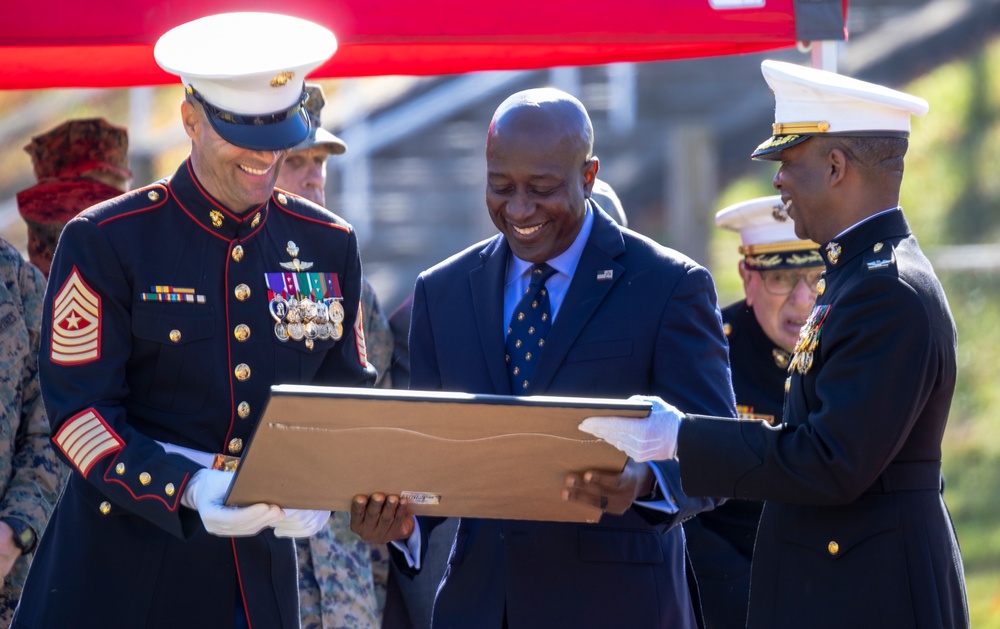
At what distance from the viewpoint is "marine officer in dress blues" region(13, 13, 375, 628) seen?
331cm

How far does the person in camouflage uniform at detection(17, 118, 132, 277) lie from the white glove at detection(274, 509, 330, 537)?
80.8 inches

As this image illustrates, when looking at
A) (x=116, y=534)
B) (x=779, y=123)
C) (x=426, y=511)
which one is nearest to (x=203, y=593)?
(x=116, y=534)

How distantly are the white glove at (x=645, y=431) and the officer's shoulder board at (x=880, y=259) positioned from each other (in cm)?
54

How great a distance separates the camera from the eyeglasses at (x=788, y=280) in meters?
4.99

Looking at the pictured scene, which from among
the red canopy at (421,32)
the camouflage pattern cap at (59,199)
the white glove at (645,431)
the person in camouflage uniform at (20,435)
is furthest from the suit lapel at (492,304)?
the camouflage pattern cap at (59,199)

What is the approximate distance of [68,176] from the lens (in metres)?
5.25

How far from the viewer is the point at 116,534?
11.2 ft

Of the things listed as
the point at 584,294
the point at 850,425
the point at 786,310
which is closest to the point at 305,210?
the point at 584,294

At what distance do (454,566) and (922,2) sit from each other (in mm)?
12797

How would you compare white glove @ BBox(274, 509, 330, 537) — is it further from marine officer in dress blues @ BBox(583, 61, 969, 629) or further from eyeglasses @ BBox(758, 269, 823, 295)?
eyeglasses @ BBox(758, 269, 823, 295)

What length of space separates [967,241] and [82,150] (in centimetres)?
844

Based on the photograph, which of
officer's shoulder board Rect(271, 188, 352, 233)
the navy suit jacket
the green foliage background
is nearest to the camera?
the navy suit jacket

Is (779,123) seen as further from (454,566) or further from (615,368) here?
(454,566)

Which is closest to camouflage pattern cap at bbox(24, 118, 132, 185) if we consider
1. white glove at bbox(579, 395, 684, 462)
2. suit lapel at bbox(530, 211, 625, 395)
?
suit lapel at bbox(530, 211, 625, 395)
